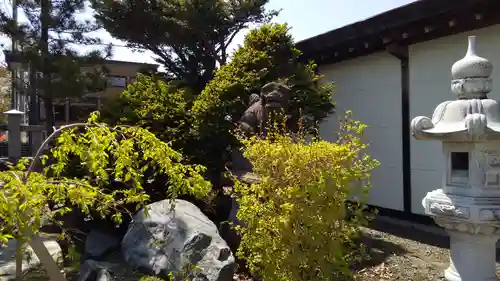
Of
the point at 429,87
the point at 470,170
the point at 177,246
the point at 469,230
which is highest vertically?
the point at 429,87

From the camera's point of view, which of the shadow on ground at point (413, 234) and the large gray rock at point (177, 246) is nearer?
the large gray rock at point (177, 246)

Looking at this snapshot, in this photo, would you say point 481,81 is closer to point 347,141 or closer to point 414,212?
point 347,141

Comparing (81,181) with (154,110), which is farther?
(154,110)

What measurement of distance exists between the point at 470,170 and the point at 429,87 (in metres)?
3.41

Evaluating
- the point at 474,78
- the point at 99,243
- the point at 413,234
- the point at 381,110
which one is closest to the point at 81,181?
the point at 474,78

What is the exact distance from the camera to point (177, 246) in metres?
4.05

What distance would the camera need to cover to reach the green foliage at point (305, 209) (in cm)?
313

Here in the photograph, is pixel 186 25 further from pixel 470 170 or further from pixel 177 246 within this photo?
pixel 470 170

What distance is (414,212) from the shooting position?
6.91 m

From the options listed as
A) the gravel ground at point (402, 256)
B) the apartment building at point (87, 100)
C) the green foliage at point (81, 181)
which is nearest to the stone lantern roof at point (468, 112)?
the gravel ground at point (402, 256)

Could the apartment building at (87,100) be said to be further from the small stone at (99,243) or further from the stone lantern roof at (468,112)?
the stone lantern roof at (468,112)

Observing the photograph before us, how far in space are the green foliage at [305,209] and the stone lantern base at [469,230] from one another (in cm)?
77

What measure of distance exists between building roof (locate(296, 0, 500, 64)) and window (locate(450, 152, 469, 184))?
2.62 meters

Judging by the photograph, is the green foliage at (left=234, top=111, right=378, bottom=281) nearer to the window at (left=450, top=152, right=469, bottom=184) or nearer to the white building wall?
the window at (left=450, top=152, right=469, bottom=184)
